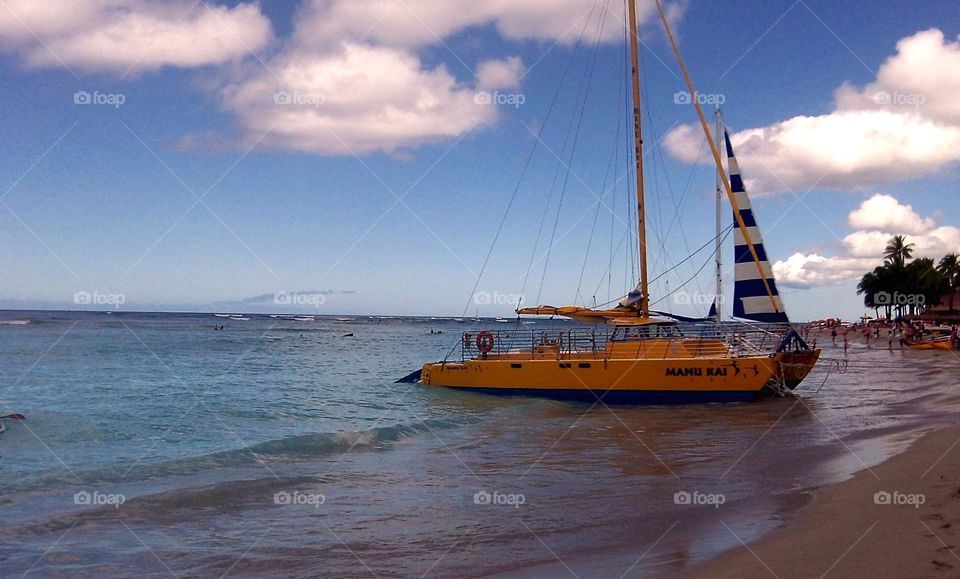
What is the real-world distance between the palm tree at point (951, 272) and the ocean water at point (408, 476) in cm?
7873

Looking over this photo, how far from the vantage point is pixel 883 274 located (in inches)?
3890

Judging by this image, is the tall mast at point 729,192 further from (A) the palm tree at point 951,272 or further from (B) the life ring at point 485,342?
(A) the palm tree at point 951,272

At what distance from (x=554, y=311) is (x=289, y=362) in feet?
74.2

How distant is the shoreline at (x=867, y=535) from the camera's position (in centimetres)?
646

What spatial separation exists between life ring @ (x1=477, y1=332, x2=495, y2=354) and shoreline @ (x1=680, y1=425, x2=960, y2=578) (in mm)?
18189

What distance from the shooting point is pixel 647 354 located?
78.2 ft

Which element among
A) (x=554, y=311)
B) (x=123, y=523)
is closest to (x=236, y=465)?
(x=123, y=523)

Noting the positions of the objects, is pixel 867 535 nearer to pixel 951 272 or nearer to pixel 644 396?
pixel 644 396

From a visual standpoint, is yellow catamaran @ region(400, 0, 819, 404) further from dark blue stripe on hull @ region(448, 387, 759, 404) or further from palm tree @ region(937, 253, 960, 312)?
palm tree @ region(937, 253, 960, 312)

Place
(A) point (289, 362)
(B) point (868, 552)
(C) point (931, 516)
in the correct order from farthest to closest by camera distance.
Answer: (A) point (289, 362) → (C) point (931, 516) → (B) point (868, 552)

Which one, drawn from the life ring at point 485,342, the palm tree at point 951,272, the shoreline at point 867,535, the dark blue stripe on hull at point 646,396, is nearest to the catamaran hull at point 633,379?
the dark blue stripe on hull at point 646,396

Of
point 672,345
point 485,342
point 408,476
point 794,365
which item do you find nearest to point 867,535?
point 408,476

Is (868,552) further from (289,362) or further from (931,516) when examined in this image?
(289,362)

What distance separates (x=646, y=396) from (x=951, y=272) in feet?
296
